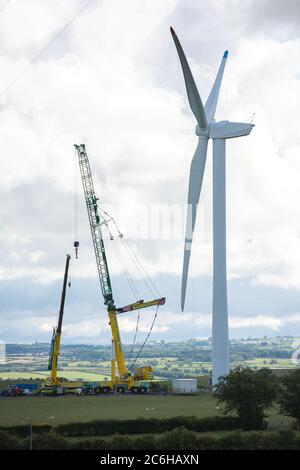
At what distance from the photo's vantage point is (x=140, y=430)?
294ft

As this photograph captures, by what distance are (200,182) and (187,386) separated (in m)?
51.2

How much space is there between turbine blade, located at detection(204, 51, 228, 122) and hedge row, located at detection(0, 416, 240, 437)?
4514cm

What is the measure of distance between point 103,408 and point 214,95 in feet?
148

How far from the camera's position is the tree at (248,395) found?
93.7 m

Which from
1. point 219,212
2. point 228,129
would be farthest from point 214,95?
point 219,212

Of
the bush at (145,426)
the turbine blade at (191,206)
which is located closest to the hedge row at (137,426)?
the bush at (145,426)

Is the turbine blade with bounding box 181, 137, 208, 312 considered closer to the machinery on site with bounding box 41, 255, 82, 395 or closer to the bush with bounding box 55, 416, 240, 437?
the bush with bounding box 55, 416, 240, 437

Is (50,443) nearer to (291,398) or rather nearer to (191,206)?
Result: (291,398)

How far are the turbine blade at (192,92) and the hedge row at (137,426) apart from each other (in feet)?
130

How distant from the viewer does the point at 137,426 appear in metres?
90.1

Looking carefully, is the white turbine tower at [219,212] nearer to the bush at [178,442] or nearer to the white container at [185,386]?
the white container at [185,386]

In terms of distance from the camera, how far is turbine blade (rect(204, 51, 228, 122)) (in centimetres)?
11994

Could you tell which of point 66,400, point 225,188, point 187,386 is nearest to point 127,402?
point 66,400
